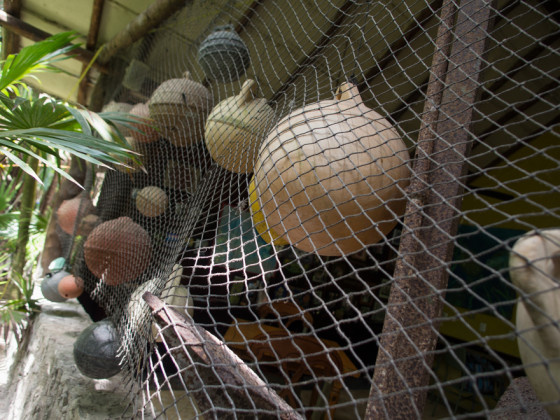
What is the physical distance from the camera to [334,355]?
2.60 meters

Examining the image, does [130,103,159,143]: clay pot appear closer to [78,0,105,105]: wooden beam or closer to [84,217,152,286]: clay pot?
[84,217,152,286]: clay pot

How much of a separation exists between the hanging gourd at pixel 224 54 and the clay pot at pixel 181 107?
0.45 feet

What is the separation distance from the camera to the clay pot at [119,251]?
1.82 meters

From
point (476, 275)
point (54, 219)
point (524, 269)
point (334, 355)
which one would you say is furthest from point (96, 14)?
point (476, 275)

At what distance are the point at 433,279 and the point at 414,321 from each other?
8 cm

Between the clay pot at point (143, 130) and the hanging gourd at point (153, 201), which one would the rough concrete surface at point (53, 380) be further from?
the clay pot at point (143, 130)

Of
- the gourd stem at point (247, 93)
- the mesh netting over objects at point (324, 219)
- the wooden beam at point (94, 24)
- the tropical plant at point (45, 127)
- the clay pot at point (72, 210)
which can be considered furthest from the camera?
the wooden beam at point (94, 24)

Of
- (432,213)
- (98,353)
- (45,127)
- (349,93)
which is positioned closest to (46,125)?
(45,127)

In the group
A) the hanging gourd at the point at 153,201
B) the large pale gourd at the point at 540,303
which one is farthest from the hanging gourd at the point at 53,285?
the large pale gourd at the point at 540,303

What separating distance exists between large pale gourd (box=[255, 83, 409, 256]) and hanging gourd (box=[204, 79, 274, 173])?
44 centimetres

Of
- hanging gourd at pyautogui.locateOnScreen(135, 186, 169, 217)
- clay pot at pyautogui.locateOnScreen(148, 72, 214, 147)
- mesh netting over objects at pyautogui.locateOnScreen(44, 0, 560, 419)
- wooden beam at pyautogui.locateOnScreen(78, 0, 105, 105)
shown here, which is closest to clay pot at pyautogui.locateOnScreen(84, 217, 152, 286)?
mesh netting over objects at pyautogui.locateOnScreen(44, 0, 560, 419)

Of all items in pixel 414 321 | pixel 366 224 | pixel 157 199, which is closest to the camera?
pixel 414 321

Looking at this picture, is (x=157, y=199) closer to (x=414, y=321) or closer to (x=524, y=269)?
(x=414, y=321)

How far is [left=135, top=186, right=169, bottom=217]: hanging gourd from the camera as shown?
195 centimetres
